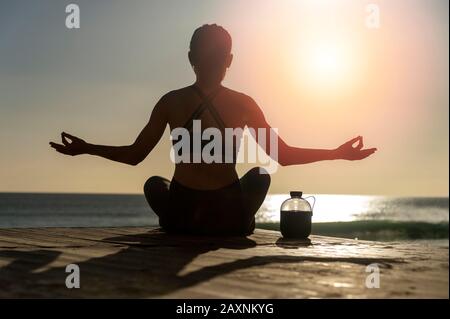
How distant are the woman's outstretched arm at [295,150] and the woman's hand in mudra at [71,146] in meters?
1.50

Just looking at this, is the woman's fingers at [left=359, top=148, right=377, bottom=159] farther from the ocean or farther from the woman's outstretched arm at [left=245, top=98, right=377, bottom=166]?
the ocean

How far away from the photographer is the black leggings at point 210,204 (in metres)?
6.23

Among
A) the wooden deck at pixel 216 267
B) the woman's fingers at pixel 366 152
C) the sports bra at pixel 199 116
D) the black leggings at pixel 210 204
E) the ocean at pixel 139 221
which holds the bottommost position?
the ocean at pixel 139 221

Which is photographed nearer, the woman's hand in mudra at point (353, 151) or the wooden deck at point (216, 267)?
the wooden deck at point (216, 267)

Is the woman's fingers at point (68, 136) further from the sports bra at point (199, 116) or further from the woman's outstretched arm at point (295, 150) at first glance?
the woman's outstretched arm at point (295, 150)

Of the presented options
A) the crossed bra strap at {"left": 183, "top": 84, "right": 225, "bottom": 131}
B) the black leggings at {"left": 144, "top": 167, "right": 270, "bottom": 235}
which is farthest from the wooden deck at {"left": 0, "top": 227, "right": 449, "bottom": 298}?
the crossed bra strap at {"left": 183, "top": 84, "right": 225, "bottom": 131}

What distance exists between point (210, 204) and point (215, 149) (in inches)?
19.7

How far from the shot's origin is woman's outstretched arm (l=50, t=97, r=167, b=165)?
5.44 m

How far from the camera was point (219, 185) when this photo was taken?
6188 mm

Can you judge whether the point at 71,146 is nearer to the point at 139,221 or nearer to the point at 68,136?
the point at 68,136

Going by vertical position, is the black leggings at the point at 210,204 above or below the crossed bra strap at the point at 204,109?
below

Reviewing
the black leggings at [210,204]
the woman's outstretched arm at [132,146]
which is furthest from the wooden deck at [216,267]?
the woman's outstretched arm at [132,146]

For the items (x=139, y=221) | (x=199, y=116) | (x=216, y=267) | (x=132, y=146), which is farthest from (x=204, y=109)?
(x=139, y=221)
